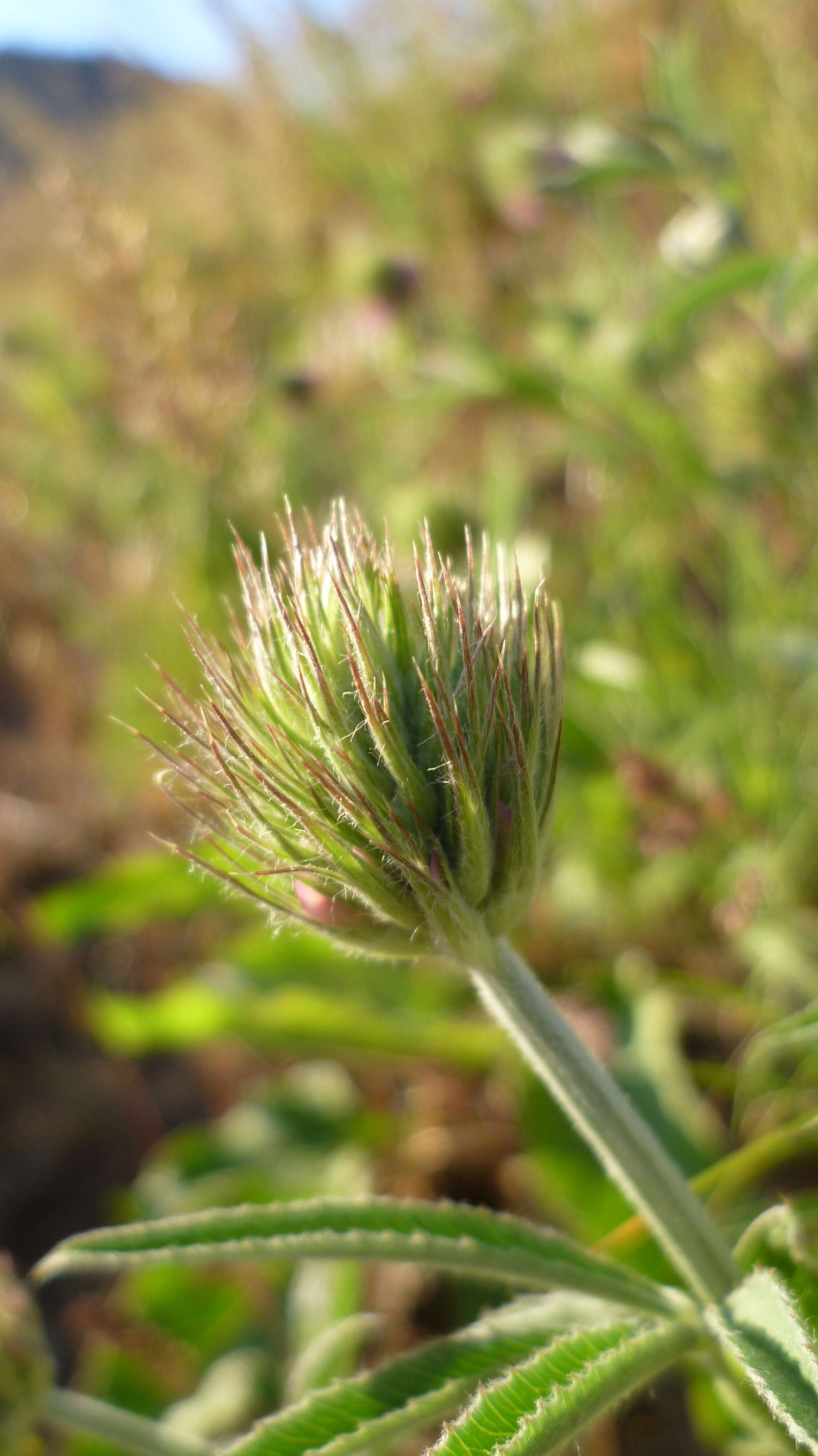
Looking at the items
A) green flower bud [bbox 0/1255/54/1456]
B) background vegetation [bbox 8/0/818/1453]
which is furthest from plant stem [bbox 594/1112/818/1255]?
green flower bud [bbox 0/1255/54/1456]

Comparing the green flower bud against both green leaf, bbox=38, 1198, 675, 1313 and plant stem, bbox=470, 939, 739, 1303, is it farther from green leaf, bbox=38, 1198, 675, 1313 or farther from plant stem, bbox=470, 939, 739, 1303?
plant stem, bbox=470, 939, 739, 1303

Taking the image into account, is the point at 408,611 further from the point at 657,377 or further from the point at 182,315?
the point at 182,315

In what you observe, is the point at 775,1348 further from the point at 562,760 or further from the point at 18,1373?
the point at 562,760

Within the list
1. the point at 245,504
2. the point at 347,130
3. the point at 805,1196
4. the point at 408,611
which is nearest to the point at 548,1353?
the point at 408,611

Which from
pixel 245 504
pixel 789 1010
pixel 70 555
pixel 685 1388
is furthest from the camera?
pixel 70 555

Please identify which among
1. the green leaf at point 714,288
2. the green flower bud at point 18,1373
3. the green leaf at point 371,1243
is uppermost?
the green leaf at point 714,288

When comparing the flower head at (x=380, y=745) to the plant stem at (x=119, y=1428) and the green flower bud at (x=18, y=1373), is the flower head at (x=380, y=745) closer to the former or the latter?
the plant stem at (x=119, y=1428)

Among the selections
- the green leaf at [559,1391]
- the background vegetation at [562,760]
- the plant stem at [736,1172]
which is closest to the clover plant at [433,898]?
the green leaf at [559,1391]

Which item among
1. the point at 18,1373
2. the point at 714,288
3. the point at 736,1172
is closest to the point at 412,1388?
the point at 18,1373
